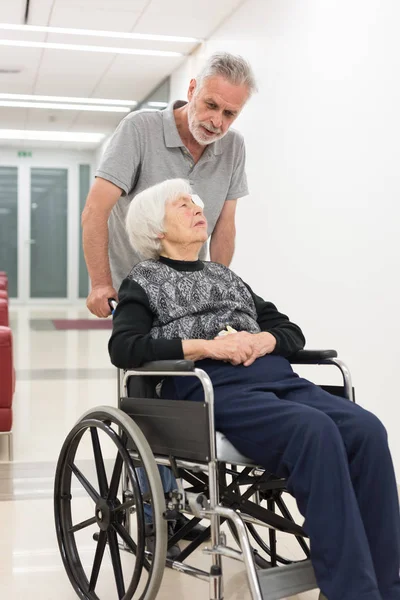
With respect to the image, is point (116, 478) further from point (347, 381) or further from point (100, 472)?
point (347, 381)

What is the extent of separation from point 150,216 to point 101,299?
33cm

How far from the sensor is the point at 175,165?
2541 millimetres

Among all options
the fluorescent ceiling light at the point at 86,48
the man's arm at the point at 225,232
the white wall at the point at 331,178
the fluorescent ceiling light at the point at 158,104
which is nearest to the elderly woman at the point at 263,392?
the man's arm at the point at 225,232

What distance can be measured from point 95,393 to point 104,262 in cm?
316

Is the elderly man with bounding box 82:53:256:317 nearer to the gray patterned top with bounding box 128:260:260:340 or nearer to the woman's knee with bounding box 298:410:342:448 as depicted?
the gray patterned top with bounding box 128:260:260:340

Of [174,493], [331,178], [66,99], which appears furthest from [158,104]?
[174,493]

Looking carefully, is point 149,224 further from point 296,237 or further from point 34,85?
point 34,85

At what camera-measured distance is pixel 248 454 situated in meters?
1.83

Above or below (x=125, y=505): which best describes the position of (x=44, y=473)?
below

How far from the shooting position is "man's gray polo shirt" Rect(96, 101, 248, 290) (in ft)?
8.13

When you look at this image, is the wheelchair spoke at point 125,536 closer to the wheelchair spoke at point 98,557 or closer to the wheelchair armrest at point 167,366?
the wheelchair spoke at point 98,557

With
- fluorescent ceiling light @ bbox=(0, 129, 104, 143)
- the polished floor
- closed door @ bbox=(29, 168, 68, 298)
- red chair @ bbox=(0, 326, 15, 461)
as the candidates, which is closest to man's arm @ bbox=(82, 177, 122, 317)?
the polished floor

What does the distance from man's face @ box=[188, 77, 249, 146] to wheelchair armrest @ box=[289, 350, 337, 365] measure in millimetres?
699

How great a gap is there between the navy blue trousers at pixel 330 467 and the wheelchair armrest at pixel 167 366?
105 mm
